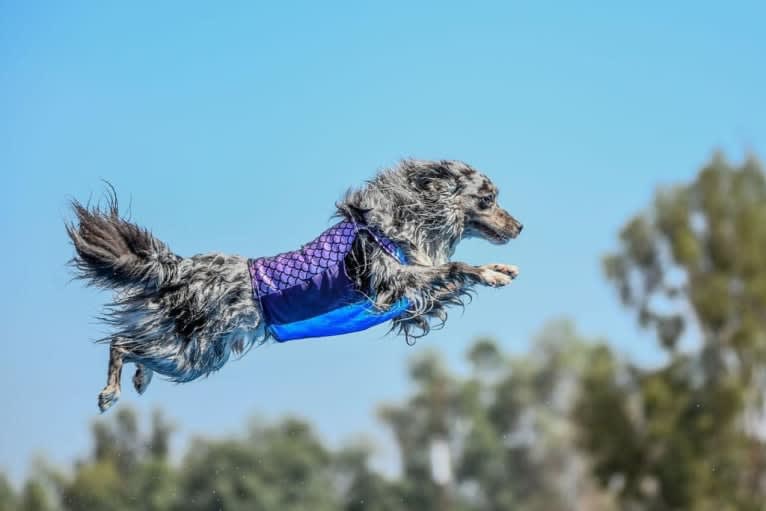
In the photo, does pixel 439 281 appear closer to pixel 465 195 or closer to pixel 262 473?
pixel 465 195

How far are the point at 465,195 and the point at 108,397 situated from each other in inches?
127

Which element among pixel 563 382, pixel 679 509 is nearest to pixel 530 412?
pixel 563 382

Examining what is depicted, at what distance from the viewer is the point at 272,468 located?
3198 cm

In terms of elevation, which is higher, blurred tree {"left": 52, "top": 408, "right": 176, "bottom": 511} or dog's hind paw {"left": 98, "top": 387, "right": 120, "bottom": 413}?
blurred tree {"left": 52, "top": 408, "right": 176, "bottom": 511}

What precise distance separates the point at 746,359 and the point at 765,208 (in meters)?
4.06

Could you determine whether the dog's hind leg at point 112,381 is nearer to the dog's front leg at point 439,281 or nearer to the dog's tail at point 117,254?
the dog's tail at point 117,254

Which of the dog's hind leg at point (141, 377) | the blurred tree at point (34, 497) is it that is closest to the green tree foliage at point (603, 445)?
the blurred tree at point (34, 497)

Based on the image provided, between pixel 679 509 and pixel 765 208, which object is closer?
pixel 679 509

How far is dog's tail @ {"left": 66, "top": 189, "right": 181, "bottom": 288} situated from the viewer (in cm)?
970

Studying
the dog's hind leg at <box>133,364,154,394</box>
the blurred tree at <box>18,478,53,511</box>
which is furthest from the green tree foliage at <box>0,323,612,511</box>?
the dog's hind leg at <box>133,364,154,394</box>

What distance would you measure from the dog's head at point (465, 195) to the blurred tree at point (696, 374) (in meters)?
20.6

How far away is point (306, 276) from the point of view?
31.2 ft

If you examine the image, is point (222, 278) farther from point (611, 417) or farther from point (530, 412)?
point (530, 412)

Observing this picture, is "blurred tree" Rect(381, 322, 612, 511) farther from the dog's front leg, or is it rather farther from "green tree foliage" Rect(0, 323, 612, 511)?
the dog's front leg
